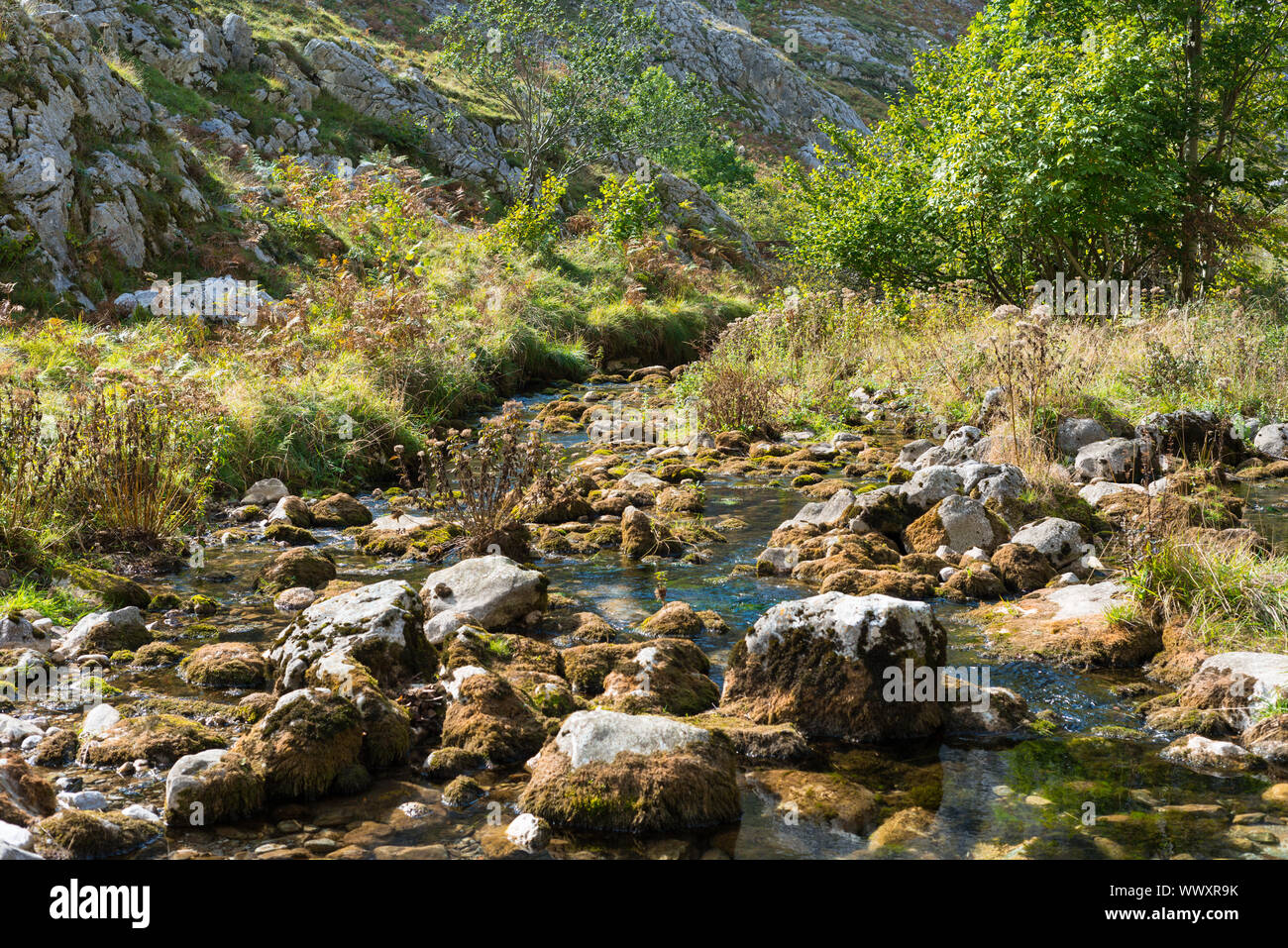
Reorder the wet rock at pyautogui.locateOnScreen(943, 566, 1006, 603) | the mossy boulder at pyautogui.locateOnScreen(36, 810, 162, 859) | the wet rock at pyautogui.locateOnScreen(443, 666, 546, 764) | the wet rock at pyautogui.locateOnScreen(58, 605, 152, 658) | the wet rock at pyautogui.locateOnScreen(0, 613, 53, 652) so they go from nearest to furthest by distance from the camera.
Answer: the mossy boulder at pyautogui.locateOnScreen(36, 810, 162, 859) < the wet rock at pyautogui.locateOnScreen(443, 666, 546, 764) < the wet rock at pyautogui.locateOnScreen(0, 613, 53, 652) < the wet rock at pyautogui.locateOnScreen(58, 605, 152, 658) < the wet rock at pyautogui.locateOnScreen(943, 566, 1006, 603)

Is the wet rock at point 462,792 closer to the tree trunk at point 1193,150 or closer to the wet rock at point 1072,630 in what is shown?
the wet rock at point 1072,630

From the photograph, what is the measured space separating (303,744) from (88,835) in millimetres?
772

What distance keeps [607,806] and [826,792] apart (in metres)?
0.89

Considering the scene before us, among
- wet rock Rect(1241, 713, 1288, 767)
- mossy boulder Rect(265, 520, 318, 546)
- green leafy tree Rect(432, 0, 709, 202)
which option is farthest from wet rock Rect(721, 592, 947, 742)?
green leafy tree Rect(432, 0, 709, 202)

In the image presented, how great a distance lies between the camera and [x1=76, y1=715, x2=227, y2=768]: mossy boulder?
151 inches

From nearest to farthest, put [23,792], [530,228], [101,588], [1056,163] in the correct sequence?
[23,792] < [101,588] < [1056,163] < [530,228]

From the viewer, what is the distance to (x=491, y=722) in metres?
4.05

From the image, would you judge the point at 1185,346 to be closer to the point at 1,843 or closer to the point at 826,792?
the point at 826,792

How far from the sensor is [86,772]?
3773 millimetres

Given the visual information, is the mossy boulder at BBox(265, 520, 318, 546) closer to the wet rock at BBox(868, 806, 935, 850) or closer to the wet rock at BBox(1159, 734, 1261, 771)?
the wet rock at BBox(868, 806, 935, 850)

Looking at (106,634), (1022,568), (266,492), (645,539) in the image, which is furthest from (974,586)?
(266,492)

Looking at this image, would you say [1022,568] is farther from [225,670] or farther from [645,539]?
[225,670]

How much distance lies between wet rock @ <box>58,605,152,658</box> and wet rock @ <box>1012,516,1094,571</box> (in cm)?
559
